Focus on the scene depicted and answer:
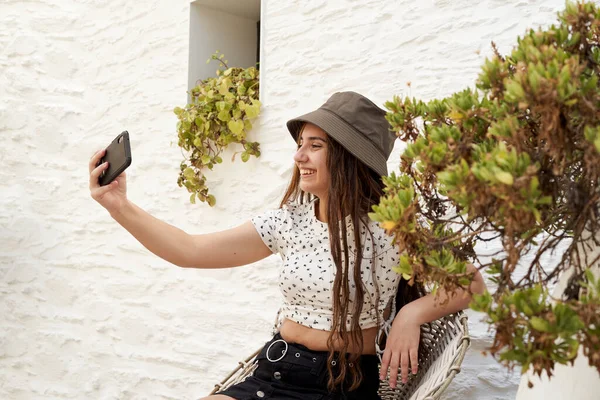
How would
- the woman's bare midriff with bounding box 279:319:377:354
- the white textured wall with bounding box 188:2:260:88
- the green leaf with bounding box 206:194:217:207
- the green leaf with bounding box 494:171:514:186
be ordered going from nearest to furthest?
the green leaf with bounding box 494:171:514:186, the woman's bare midriff with bounding box 279:319:377:354, the green leaf with bounding box 206:194:217:207, the white textured wall with bounding box 188:2:260:88

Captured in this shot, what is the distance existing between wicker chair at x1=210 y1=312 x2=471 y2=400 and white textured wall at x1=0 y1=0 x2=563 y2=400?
1.53 ft

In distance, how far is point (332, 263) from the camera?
2.26 metres

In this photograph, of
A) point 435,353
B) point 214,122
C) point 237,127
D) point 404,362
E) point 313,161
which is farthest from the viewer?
point 214,122

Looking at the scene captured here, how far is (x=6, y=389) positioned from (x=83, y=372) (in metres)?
0.77

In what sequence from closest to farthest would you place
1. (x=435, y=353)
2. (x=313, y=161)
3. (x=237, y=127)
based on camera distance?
(x=435, y=353) < (x=313, y=161) < (x=237, y=127)

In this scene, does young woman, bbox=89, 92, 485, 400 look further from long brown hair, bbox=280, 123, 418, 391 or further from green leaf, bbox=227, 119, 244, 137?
green leaf, bbox=227, 119, 244, 137

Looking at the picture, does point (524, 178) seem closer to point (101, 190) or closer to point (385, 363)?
point (385, 363)

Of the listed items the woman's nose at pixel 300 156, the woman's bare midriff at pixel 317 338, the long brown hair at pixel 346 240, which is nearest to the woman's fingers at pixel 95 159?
the woman's nose at pixel 300 156

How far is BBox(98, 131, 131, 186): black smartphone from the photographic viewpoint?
2052mm

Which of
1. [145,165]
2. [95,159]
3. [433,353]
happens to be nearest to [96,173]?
[95,159]

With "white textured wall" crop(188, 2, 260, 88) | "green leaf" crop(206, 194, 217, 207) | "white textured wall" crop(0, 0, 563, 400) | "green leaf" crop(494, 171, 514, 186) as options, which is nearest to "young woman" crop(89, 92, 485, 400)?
"white textured wall" crop(0, 0, 563, 400)

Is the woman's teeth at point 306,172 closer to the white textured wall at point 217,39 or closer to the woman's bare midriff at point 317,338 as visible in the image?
the woman's bare midriff at point 317,338

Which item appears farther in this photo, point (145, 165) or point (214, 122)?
point (145, 165)

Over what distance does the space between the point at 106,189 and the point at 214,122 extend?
1.38 meters
